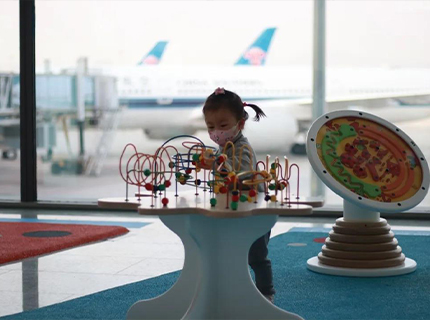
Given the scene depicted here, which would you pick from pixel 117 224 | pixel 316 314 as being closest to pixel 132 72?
pixel 117 224

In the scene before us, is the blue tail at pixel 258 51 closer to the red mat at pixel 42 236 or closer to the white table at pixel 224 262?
the red mat at pixel 42 236

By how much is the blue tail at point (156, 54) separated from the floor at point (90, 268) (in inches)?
101

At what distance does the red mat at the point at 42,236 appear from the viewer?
4.49 meters

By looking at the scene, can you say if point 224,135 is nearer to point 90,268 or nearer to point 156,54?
point 90,268

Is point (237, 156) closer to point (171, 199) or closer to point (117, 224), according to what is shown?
point (171, 199)

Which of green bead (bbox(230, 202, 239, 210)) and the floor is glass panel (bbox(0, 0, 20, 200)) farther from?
green bead (bbox(230, 202, 239, 210))

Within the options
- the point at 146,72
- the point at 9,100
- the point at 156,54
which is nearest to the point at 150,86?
the point at 146,72

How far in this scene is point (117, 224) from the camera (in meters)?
5.72

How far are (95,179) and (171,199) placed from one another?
17.8 ft

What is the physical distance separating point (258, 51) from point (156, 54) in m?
1.05

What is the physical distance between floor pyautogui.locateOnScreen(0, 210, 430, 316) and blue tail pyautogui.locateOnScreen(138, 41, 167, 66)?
258 cm

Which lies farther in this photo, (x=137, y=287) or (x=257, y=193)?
(x=137, y=287)

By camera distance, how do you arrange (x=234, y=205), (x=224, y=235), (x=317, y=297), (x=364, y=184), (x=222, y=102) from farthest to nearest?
(x=364, y=184) < (x=317, y=297) < (x=222, y=102) < (x=224, y=235) < (x=234, y=205)

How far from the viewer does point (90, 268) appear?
4105mm
